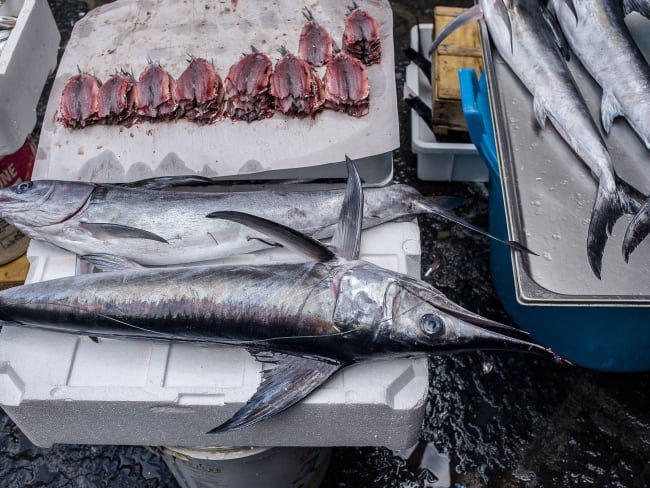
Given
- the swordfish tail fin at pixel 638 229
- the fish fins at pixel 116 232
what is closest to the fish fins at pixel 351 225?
the fish fins at pixel 116 232

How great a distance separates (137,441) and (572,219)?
6.58 ft

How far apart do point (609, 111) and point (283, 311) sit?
1874 millimetres

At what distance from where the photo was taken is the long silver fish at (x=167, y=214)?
2695mm

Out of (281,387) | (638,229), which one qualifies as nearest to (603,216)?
(638,229)

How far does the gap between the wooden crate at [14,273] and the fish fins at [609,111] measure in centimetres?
326

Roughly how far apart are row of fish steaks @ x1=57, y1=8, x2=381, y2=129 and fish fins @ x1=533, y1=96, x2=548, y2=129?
2.75 feet

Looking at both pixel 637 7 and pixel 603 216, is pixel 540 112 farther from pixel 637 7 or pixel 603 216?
pixel 637 7

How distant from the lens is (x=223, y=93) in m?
3.38

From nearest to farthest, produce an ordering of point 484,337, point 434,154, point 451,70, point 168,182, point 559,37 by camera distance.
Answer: point 484,337
point 168,182
point 559,37
point 451,70
point 434,154

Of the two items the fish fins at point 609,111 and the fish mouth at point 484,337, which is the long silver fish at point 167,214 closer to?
the fish mouth at point 484,337

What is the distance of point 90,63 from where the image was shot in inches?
143

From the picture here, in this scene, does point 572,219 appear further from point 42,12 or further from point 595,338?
point 42,12

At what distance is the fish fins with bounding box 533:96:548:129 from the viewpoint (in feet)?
9.96

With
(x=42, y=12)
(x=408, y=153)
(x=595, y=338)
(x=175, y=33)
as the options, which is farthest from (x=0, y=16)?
(x=595, y=338)
